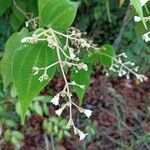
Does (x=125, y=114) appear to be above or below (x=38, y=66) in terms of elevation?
below

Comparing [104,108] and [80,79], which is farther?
[104,108]

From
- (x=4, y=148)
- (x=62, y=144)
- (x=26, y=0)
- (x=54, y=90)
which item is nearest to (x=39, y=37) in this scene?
(x=26, y=0)

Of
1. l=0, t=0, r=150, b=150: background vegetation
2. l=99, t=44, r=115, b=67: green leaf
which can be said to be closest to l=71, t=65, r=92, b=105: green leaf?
l=99, t=44, r=115, b=67: green leaf

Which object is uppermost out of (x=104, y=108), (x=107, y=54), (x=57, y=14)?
(x=57, y=14)

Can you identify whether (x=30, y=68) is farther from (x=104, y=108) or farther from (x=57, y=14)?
(x=104, y=108)

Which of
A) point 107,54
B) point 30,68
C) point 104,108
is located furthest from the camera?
point 104,108

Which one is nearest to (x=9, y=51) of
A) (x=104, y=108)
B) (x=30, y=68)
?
(x=30, y=68)

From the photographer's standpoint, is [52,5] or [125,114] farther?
[125,114]

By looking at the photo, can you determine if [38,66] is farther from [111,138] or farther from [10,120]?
[111,138]
